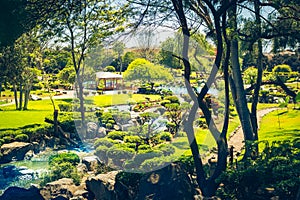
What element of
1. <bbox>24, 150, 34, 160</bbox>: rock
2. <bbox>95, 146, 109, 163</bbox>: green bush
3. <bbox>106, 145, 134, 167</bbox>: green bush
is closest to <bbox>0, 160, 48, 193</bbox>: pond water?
<bbox>24, 150, 34, 160</bbox>: rock

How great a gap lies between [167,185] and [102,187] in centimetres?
100

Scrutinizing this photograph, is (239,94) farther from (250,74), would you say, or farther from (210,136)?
(250,74)

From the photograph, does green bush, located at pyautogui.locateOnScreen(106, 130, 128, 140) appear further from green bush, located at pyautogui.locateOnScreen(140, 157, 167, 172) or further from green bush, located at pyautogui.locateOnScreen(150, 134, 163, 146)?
green bush, located at pyautogui.locateOnScreen(140, 157, 167, 172)

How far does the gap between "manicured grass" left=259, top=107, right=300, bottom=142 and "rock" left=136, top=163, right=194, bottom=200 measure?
13.2 feet

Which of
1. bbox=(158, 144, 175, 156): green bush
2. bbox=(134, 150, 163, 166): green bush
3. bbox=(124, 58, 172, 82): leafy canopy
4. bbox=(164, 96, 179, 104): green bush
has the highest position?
bbox=(124, 58, 172, 82): leafy canopy

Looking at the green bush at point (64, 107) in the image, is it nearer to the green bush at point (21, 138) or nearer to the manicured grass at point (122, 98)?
the green bush at point (21, 138)

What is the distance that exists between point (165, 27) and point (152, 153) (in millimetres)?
1905

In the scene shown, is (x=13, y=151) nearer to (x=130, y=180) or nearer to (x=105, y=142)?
(x=105, y=142)

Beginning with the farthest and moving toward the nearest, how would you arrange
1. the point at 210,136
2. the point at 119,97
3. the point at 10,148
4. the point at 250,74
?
the point at 250,74 → the point at 10,148 → the point at 119,97 → the point at 210,136

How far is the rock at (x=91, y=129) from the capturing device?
703cm

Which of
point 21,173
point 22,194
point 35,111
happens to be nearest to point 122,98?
point 22,194

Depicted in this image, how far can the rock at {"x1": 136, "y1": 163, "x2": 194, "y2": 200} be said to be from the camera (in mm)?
4875

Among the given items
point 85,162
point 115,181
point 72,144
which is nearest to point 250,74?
point 72,144

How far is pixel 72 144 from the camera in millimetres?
10523
